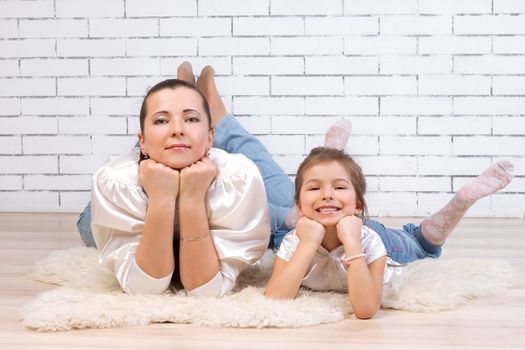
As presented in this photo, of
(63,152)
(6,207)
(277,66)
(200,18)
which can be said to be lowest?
(6,207)

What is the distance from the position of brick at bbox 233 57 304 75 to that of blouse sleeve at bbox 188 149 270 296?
170 centimetres

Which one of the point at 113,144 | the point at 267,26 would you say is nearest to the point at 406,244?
the point at 267,26

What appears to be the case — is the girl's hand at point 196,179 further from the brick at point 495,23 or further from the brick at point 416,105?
the brick at point 495,23

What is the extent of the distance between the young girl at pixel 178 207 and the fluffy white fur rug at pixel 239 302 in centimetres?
8

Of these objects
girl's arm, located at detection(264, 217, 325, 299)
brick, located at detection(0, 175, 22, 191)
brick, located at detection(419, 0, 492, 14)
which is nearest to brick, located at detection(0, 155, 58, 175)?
brick, located at detection(0, 175, 22, 191)

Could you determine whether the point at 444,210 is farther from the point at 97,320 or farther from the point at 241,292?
the point at 97,320

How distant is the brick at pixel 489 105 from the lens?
382 cm

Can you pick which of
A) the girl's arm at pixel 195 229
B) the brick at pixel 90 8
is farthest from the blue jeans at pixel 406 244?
the brick at pixel 90 8

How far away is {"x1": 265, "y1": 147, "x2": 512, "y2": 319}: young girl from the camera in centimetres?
199

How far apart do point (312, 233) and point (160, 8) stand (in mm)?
2176

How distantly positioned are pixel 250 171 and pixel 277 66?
174 centimetres

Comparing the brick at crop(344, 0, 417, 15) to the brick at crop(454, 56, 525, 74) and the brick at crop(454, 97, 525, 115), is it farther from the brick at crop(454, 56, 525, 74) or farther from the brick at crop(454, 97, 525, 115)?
the brick at crop(454, 97, 525, 115)

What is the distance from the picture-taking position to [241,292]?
213 cm

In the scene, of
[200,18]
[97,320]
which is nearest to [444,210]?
[97,320]
